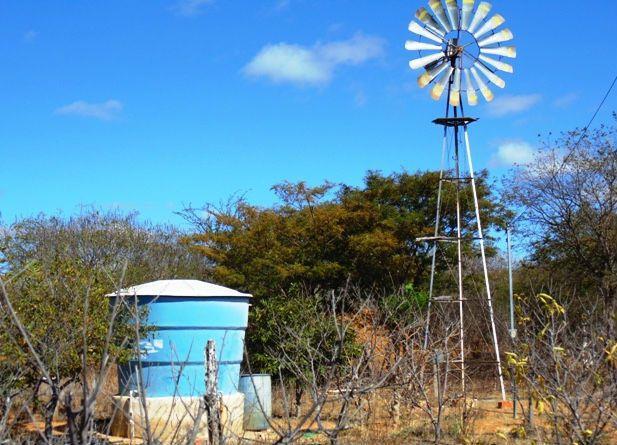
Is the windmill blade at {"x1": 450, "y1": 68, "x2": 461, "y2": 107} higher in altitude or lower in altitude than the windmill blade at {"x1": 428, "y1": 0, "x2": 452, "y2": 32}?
lower

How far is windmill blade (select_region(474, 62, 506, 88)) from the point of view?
18.2 metres

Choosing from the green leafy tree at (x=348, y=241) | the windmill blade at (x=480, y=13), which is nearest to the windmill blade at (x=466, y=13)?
the windmill blade at (x=480, y=13)

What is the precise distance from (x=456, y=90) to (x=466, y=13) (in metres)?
1.51

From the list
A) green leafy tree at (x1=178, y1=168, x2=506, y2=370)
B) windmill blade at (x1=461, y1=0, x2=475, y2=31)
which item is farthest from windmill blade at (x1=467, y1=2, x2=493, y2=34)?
green leafy tree at (x1=178, y1=168, x2=506, y2=370)

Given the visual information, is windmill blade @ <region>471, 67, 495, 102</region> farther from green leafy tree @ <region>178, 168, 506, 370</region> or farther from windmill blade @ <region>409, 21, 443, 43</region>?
green leafy tree @ <region>178, 168, 506, 370</region>

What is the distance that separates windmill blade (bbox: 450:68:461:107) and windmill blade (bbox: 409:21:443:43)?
2.46 ft

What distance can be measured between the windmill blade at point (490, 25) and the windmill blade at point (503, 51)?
338mm

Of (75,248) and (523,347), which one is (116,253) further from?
(523,347)

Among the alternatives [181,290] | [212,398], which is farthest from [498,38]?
[212,398]

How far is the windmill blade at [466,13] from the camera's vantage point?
17922mm

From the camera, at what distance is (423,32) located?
18.4m

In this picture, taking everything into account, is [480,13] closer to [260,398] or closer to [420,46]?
[420,46]

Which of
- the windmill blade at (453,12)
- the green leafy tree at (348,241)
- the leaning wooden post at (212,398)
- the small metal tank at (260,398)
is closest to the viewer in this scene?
the leaning wooden post at (212,398)

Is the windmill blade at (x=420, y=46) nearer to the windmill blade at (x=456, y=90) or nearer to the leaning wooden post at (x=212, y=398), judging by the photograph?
the windmill blade at (x=456, y=90)
